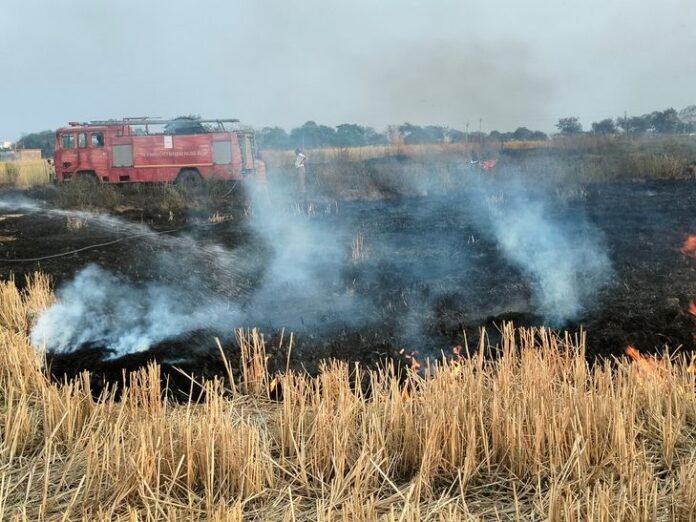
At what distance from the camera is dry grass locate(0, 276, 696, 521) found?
10.5ft

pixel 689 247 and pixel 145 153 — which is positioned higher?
pixel 145 153

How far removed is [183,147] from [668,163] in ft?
56.5

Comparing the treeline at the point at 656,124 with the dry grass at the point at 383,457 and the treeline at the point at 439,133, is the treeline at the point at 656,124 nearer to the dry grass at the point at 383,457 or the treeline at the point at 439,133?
the treeline at the point at 439,133

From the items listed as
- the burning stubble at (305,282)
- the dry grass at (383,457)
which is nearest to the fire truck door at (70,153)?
the burning stubble at (305,282)

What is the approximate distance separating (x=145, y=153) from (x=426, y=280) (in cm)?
1593

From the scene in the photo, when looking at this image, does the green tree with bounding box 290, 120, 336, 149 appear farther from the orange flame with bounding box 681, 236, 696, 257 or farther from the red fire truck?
the orange flame with bounding box 681, 236, 696, 257

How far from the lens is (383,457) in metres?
3.86

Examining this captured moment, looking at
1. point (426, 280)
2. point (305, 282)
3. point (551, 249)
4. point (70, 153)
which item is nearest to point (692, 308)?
point (551, 249)

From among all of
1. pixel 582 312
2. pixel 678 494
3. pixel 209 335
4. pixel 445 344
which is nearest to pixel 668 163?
pixel 582 312

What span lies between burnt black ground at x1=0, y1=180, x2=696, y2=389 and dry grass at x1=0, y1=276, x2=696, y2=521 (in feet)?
6.80

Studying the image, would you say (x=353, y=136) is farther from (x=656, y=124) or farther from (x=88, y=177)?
(x=88, y=177)

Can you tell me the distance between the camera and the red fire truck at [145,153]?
872 inches

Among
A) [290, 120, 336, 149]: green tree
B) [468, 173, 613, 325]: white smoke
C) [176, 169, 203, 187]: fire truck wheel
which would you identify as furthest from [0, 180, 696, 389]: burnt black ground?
[290, 120, 336, 149]: green tree

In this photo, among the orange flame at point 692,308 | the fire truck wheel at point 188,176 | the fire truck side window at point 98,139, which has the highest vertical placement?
the fire truck side window at point 98,139
